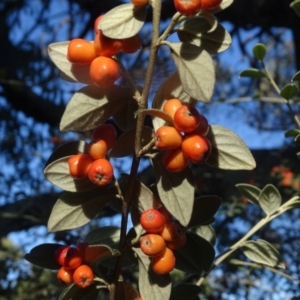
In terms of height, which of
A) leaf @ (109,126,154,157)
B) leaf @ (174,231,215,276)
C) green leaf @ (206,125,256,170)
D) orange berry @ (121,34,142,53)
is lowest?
leaf @ (174,231,215,276)

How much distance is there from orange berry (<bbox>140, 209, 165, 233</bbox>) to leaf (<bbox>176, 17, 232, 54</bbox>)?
183mm

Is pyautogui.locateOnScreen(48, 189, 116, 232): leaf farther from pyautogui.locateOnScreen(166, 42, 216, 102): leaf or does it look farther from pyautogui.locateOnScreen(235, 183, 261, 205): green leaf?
pyautogui.locateOnScreen(235, 183, 261, 205): green leaf

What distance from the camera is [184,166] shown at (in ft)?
1.99

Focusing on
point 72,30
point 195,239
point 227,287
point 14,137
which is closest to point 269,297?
point 227,287

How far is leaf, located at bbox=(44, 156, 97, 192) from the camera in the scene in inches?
26.6

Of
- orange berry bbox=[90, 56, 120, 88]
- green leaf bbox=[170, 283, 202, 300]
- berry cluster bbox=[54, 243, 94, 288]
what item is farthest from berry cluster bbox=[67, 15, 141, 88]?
green leaf bbox=[170, 283, 202, 300]

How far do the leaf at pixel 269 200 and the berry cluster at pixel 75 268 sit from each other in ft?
1.29

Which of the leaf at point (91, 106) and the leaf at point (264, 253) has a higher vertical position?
the leaf at point (91, 106)

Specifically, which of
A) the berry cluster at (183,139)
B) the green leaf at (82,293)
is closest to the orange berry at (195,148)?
the berry cluster at (183,139)

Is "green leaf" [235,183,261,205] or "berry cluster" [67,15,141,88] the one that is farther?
"green leaf" [235,183,261,205]

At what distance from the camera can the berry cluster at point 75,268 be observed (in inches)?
26.3

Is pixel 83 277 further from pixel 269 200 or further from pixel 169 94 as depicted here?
pixel 269 200

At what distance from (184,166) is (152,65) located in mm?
108

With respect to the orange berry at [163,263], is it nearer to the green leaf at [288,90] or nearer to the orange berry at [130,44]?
the orange berry at [130,44]
